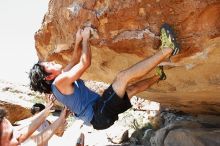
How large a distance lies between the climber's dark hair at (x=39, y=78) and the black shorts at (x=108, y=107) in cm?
73

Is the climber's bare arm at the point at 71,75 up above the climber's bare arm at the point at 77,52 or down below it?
below

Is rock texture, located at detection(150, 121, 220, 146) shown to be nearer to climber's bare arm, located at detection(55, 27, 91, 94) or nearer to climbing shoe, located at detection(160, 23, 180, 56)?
climbing shoe, located at detection(160, 23, 180, 56)

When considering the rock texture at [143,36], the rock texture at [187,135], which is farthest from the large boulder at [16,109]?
the rock texture at [187,135]

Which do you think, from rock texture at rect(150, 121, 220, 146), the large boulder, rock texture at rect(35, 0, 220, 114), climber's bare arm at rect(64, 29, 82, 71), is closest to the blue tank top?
climber's bare arm at rect(64, 29, 82, 71)

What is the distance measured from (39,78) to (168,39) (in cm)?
181

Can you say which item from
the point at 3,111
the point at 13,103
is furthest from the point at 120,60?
the point at 13,103

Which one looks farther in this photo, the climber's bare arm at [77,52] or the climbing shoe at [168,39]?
the climber's bare arm at [77,52]

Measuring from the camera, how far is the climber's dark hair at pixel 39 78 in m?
4.98

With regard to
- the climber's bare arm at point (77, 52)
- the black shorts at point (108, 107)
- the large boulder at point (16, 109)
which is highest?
the climber's bare arm at point (77, 52)

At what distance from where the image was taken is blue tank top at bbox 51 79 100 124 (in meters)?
4.89

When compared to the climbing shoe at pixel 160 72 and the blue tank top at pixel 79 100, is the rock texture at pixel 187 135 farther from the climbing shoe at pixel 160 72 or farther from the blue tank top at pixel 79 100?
the blue tank top at pixel 79 100

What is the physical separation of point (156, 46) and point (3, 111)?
2097 millimetres

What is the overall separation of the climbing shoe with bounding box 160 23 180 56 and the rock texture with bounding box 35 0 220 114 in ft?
0.29

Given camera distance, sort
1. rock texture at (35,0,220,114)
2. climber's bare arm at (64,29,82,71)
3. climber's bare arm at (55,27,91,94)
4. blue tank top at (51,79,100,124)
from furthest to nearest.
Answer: climber's bare arm at (64,29,82,71) → blue tank top at (51,79,100,124) → climber's bare arm at (55,27,91,94) → rock texture at (35,0,220,114)
